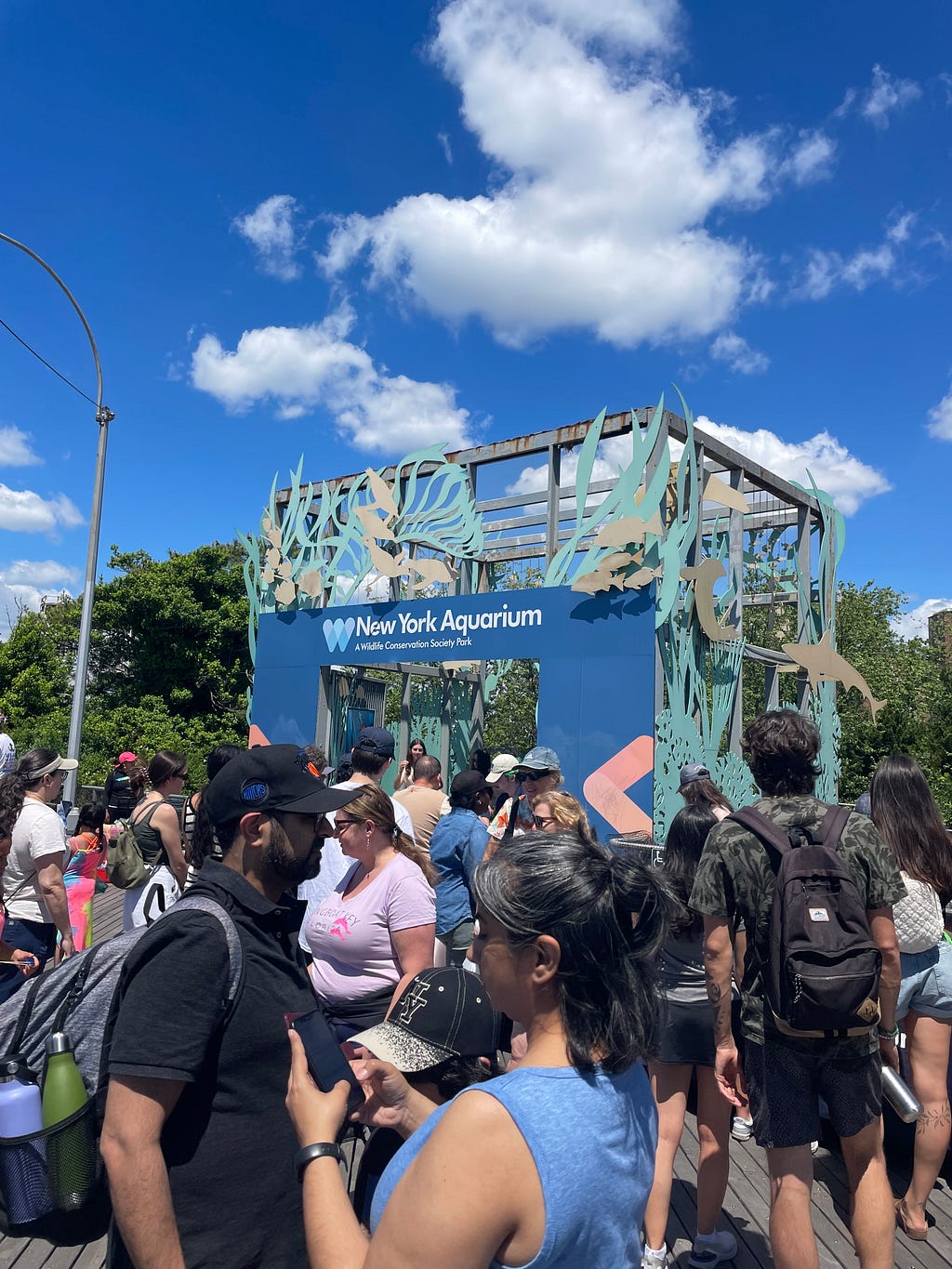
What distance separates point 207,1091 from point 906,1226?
332 centimetres

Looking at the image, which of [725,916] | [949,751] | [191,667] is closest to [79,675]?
[725,916]

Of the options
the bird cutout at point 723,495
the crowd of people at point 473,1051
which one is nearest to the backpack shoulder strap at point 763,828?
the crowd of people at point 473,1051

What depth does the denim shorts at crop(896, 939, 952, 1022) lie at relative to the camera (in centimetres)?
361

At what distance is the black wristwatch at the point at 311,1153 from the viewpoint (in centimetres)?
136

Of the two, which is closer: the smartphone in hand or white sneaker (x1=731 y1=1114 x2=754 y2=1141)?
the smartphone in hand

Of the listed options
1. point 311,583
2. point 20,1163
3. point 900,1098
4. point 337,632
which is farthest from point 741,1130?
point 311,583

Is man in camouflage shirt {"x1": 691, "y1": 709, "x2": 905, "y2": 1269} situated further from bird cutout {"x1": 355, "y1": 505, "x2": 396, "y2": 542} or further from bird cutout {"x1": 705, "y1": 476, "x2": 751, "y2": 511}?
bird cutout {"x1": 355, "y1": 505, "x2": 396, "y2": 542}

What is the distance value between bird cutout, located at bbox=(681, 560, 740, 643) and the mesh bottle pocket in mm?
7852

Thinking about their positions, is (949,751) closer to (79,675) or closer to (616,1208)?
(79,675)

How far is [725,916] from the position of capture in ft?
9.30

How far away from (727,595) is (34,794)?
7.53 meters

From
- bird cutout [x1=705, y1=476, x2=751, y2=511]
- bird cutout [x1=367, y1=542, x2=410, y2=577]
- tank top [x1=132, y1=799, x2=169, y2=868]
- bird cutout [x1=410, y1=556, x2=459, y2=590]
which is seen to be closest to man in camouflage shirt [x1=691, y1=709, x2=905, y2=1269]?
tank top [x1=132, y1=799, x2=169, y2=868]

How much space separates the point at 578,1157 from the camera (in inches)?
48.7

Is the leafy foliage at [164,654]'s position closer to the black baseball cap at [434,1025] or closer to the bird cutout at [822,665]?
the bird cutout at [822,665]
